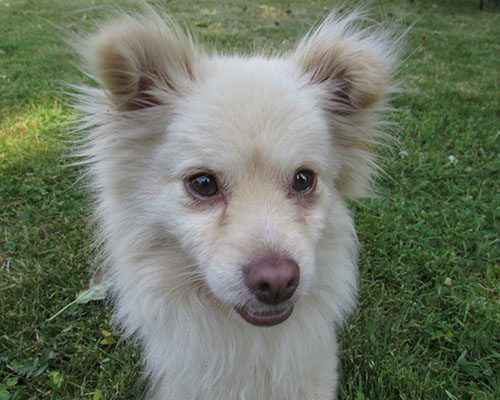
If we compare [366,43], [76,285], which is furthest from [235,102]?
[76,285]

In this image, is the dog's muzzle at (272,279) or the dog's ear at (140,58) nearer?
the dog's muzzle at (272,279)

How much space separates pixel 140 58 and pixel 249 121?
577mm

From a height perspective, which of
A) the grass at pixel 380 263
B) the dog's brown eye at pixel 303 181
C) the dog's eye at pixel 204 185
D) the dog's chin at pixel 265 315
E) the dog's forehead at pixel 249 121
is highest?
the dog's forehead at pixel 249 121

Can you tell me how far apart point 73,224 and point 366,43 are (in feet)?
8.74

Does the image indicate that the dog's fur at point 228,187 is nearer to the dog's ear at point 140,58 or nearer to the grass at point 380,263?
the dog's ear at point 140,58

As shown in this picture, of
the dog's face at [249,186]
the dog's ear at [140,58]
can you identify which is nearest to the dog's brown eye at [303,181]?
the dog's face at [249,186]

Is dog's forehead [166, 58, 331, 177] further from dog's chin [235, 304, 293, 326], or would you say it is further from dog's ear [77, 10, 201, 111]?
dog's chin [235, 304, 293, 326]

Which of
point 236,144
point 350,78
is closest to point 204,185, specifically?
point 236,144

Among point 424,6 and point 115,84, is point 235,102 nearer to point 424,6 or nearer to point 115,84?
point 115,84

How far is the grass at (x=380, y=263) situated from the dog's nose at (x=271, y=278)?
1052 mm

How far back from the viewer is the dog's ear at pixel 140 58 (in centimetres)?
174

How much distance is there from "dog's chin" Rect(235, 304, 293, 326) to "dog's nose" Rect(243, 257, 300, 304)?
0.60 ft

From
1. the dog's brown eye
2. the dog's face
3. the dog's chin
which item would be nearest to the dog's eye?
the dog's face

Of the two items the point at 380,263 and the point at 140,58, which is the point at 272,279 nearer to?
the point at 140,58
